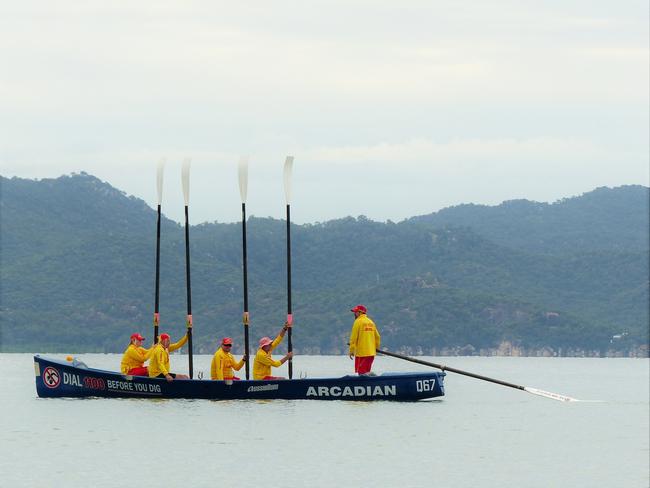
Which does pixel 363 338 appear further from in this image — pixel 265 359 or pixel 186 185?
pixel 186 185

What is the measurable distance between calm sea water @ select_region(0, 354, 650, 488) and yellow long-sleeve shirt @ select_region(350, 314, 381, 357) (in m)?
2.00

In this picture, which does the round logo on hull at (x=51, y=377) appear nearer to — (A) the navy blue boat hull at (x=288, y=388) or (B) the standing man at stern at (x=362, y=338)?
(A) the navy blue boat hull at (x=288, y=388)

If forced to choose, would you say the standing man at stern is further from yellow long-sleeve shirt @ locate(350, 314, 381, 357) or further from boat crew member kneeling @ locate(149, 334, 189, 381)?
boat crew member kneeling @ locate(149, 334, 189, 381)

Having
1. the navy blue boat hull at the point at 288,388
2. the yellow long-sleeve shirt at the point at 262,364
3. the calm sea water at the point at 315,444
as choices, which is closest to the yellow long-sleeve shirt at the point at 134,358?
the navy blue boat hull at the point at 288,388

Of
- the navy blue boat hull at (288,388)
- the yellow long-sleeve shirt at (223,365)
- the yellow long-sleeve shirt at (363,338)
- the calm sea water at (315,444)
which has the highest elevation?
the yellow long-sleeve shirt at (363,338)

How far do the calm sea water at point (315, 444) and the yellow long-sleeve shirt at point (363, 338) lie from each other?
200 centimetres

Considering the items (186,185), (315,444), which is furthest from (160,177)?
(315,444)

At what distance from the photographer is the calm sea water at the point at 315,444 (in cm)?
3225

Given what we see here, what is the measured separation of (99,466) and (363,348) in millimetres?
10899

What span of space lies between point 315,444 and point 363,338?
16.8 ft

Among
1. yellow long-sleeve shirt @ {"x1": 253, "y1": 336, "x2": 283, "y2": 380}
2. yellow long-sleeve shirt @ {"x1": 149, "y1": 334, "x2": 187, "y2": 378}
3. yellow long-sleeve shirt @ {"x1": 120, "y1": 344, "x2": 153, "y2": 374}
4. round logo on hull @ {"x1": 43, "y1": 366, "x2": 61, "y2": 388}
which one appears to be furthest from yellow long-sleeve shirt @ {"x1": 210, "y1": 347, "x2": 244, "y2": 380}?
round logo on hull @ {"x1": 43, "y1": 366, "x2": 61, "y2": 388}

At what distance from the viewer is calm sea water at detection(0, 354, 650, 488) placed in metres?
32.2

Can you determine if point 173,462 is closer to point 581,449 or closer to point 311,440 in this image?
point 311,440

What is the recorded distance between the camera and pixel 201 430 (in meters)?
40.9
